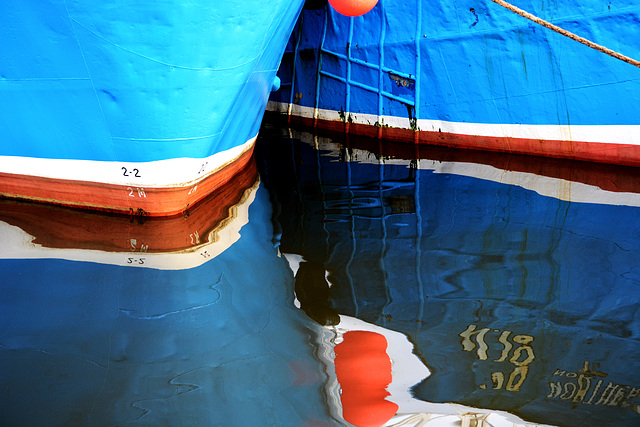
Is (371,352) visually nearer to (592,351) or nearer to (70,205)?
(592,351)

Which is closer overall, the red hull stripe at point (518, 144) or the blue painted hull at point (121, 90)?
the blue painted hull at point (121, 90)

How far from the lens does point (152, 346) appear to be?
214 cm

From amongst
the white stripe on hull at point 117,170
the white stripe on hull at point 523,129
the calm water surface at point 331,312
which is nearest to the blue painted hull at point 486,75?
the white stripe on hull at point 523,129

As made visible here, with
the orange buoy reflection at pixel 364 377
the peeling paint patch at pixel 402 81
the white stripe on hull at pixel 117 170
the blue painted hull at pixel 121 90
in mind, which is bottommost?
the orange buoy reflection at pixel 364 377

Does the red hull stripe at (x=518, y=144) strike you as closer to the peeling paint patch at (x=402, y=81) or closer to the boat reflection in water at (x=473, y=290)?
the boat reflection in water at (x=473, y=290)

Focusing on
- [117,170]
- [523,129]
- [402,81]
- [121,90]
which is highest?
[402,81]

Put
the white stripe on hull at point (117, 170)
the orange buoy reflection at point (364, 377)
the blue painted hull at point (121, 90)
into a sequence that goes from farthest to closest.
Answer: the white stripe on hull at point (117, 170)
the blue painted hull at point (121, 90)
the orange buoy reflection at point (364, 377)

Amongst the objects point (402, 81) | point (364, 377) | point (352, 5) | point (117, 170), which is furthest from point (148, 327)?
point (402, 81)

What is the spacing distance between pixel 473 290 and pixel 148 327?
160cm

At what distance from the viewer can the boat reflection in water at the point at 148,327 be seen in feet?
5.89

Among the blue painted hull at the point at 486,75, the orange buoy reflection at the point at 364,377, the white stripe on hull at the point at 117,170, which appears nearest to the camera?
the orange buoy reflection at the point at 364,377

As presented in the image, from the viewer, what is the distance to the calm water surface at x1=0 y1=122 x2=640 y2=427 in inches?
71.4

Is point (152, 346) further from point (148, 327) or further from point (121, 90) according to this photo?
point (121, 90)

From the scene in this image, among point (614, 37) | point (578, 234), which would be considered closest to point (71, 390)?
point (578, 234)
